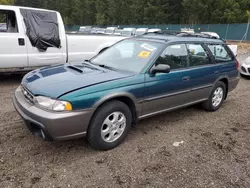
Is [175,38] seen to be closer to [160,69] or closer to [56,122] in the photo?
[160,69]

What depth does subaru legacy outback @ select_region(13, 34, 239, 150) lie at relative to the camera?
2.93 meters

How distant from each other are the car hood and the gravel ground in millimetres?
854

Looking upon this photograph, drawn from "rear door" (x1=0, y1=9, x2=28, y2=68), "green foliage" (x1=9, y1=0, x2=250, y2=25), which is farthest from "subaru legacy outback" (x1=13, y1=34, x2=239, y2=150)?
"green foliage" (x1=9, y1=0, x2=250, y2=25)

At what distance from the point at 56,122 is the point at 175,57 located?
2.33 metres

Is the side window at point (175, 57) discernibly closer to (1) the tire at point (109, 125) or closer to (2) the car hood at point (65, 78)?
(2) the car hood at point (65, 78)

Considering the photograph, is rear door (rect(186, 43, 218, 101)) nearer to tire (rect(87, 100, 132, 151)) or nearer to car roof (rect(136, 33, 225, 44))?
car roof (rect(136, 33, 225, 44))

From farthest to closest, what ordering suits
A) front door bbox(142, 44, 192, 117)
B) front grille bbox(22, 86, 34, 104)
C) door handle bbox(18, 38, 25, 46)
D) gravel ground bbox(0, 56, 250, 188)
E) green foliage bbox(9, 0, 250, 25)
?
green foliage bbox(9, 0, 250, 25)
door handle bbox(18, 38, 25, 46)
front door bbox(142, 44, 192, 117)
front grille bbox(22, 86, 34, 104)
gravel ground bbox(0, 56, 250, 188)

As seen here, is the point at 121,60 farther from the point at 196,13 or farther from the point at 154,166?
the point at 196,13

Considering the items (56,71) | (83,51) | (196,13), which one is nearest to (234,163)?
(56,71)

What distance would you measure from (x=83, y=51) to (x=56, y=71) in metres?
3.68

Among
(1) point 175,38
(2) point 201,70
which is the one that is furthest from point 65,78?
(2) point 201,70

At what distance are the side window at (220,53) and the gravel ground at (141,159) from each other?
4.64 feet

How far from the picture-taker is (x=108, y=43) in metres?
7.72

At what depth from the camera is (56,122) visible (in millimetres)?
2820
